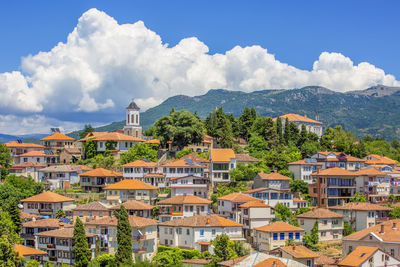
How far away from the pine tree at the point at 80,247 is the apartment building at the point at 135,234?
10.6 feet

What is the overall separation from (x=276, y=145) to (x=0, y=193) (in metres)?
44.5

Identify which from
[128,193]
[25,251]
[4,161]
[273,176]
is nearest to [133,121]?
[4,161]

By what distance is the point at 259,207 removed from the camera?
2450 inches

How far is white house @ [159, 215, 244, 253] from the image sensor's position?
2254 inches

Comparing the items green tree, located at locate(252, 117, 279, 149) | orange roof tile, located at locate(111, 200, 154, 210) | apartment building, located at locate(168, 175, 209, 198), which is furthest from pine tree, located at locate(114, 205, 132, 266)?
green tree, located at locate(252, 117, 279, 149)

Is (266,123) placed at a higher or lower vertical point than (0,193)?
higher

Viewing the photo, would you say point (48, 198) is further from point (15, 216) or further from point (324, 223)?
point (324, 223)

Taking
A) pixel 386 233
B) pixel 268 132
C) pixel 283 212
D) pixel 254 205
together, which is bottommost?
pixel 386 233

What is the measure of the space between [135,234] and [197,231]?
6495 mm

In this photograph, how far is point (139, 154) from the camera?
82.4m

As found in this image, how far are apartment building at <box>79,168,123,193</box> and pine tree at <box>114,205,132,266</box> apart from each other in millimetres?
23097

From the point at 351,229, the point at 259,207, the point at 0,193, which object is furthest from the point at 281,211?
the point at 0,193

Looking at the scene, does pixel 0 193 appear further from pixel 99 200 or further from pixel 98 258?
pixel 98 258

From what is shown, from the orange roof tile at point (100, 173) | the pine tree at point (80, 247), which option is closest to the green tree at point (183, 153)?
the orange roof tile at point (100, 173)
